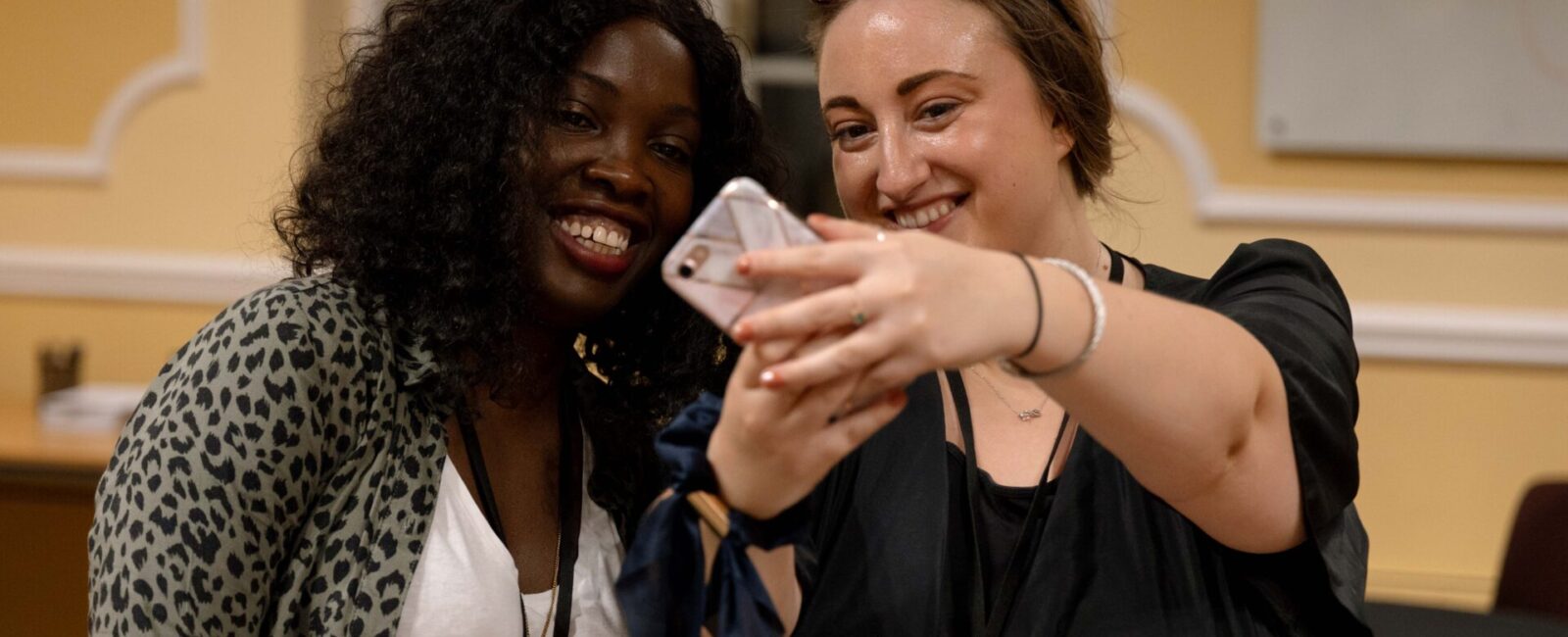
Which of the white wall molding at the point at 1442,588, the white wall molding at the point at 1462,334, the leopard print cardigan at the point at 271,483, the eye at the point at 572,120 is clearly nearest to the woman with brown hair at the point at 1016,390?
the eye at the point at 572,120

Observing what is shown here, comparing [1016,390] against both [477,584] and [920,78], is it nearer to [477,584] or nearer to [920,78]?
[920,78]

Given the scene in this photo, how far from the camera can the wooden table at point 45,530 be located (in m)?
3.11

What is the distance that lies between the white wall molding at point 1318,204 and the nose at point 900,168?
197 cm

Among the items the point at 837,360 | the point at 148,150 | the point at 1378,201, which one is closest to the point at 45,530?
the point at 148,150

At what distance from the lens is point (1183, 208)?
138 inches

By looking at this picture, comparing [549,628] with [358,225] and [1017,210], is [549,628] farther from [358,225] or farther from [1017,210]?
[1017,210]

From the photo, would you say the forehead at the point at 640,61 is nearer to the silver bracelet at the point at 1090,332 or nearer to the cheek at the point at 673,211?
the cheek at the point at 673,211

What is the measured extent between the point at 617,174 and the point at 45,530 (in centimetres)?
227

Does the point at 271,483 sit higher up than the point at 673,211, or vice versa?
the point at 673,211

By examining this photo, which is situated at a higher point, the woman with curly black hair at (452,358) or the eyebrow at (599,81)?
the eyebrow at (599,81)

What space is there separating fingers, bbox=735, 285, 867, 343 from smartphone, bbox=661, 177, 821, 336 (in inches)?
1.5

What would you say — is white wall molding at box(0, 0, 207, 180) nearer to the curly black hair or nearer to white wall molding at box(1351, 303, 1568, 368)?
the curly black hair

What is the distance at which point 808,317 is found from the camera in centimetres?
99

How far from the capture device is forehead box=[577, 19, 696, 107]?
5.19 ft
